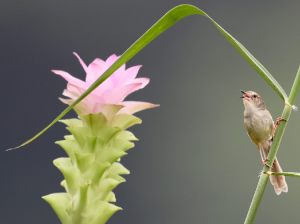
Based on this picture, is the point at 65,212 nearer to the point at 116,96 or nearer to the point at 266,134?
the point at 116,96

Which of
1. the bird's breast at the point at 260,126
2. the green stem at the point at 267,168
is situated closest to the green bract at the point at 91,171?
the green stem at the point at 267,168

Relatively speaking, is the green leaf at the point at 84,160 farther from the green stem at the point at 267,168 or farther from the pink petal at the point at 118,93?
the green stem at the point at 267,168

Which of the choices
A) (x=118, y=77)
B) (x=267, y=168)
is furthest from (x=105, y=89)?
(x=267, y=168)

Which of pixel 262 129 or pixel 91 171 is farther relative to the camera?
pixel 262 129

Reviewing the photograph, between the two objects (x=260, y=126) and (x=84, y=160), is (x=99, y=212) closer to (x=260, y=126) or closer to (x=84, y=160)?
(x=84, y=160)

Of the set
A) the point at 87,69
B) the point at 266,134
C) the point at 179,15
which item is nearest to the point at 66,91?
the point at 87,69

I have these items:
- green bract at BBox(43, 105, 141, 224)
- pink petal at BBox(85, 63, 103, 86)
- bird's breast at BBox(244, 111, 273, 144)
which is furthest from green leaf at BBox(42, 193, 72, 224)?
bird's breast at BBox(244, 111, 273, 144)

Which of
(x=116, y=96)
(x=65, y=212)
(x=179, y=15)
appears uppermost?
(x=179, y=15)

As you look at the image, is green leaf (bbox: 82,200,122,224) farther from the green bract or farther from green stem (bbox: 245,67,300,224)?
green stem (bbox: 245,67,300,224)
